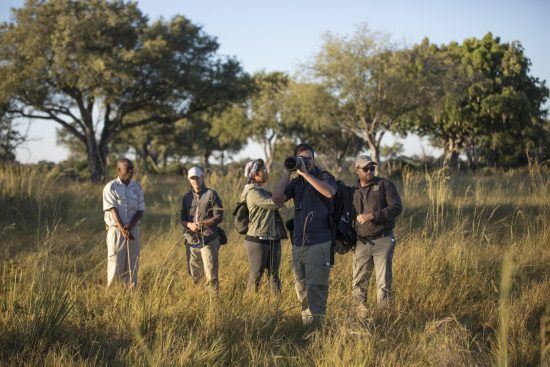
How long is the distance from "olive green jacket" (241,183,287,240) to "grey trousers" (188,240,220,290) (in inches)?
22.5

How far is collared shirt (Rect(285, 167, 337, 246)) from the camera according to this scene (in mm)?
4547

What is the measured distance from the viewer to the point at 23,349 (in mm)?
3789

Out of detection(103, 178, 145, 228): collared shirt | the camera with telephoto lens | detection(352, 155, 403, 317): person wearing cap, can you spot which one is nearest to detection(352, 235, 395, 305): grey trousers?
detection(352, 155, 403, 317): person wearing cap

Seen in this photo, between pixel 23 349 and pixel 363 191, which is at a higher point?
pixel 363 191

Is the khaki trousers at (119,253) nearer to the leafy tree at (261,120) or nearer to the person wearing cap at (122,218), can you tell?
the person wearing cap at (122,218)

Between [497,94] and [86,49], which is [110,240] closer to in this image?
[86,49]

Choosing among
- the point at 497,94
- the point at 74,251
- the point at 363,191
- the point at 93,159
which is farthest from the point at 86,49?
the point at 497,94

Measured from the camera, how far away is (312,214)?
455 centimetres

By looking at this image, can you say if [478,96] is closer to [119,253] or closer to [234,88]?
[234,88]

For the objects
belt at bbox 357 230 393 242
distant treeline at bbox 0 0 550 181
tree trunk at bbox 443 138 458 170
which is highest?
distant treeline at bbox 0 0 550 181

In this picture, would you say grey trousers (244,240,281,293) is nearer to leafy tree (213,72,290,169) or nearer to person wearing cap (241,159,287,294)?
person wearing cap (241,159,287,294)

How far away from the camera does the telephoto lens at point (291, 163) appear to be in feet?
14.2

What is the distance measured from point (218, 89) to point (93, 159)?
19.2 ft

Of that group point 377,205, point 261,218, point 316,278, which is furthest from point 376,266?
point 261,218
